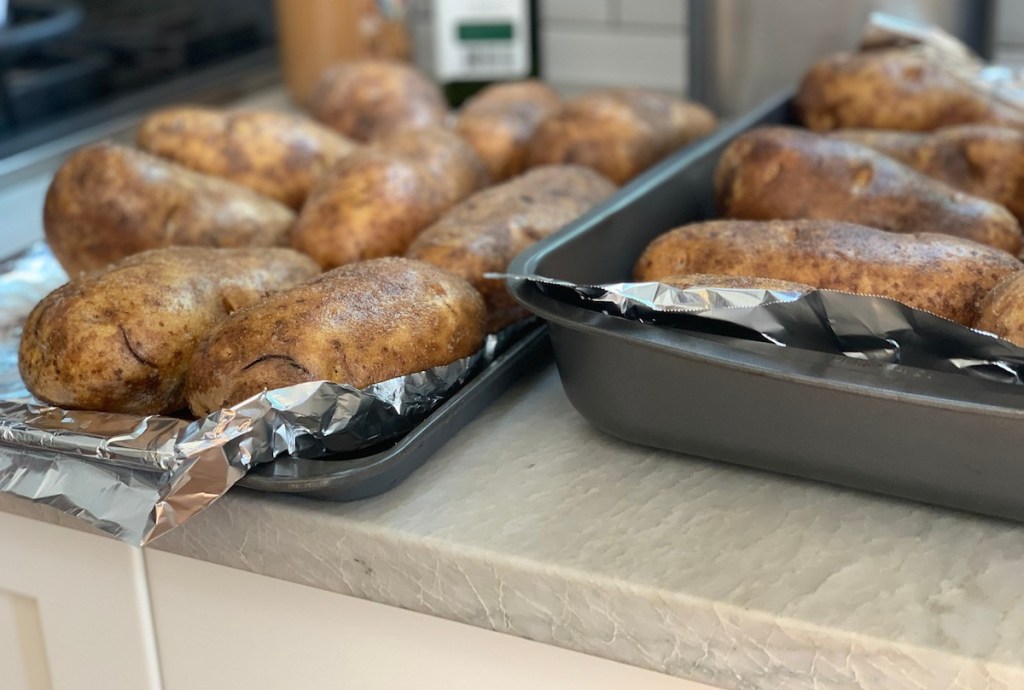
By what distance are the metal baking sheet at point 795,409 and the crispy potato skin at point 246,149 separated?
412 millimetres

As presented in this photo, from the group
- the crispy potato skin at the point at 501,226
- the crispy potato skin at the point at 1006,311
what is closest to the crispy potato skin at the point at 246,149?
the crispy potato skin at the point at 501,226

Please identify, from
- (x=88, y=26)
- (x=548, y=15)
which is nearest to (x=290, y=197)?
(x=88, y=26)

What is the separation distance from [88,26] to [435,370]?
3.30 feet

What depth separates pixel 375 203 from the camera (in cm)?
91

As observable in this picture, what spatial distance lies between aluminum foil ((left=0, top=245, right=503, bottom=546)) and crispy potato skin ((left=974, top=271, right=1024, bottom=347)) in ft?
1.06

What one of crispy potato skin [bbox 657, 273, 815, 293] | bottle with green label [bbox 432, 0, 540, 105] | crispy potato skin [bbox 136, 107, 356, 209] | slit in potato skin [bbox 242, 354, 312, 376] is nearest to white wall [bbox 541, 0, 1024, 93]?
bottle with green label [bbox 432, 0, 540, 105]

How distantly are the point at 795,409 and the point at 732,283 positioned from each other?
0.11 meters

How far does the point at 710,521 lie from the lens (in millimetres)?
619

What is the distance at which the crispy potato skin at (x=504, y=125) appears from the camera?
3.70ft

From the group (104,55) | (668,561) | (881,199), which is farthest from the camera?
(104,55)

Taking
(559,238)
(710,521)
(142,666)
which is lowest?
(142,666)

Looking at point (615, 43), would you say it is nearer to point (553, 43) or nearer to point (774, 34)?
point (553, 43)

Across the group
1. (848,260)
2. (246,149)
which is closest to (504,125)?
(246,149)

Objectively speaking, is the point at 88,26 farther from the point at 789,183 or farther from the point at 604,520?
the point at 604,520
